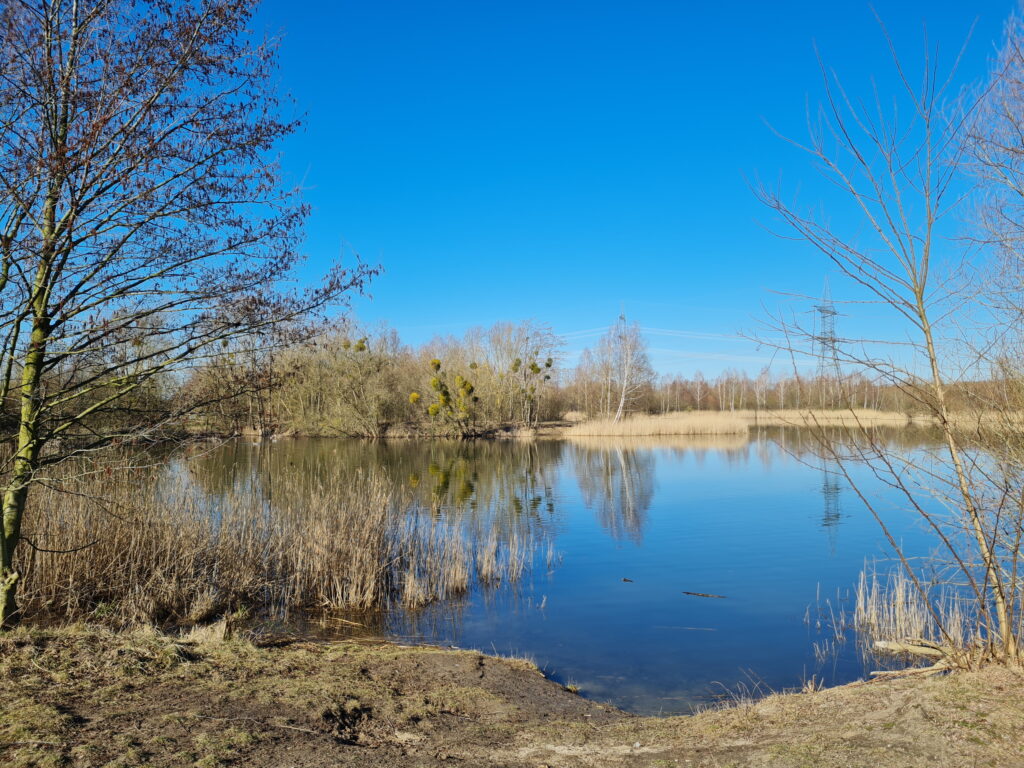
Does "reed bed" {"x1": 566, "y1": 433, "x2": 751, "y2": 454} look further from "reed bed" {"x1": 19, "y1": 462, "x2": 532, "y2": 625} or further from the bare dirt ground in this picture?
the bare dirt ground

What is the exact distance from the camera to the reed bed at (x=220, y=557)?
25.8 ft

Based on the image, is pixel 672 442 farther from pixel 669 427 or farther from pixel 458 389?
pixel 458 389

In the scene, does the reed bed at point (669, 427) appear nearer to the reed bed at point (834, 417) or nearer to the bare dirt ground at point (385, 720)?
the reed bed at point (834, 417)

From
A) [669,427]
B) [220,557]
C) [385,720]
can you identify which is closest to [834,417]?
[385,720]

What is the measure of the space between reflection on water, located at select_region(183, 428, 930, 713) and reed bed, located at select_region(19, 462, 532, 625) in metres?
0.60

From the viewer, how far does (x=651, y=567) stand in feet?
40.0

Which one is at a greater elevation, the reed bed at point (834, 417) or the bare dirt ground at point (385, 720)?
Result: the reed bed at point (834, 417)

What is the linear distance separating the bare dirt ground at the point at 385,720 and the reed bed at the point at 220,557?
2367mm

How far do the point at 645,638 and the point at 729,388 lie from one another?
286 ft

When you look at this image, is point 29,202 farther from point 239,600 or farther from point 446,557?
point 446,557

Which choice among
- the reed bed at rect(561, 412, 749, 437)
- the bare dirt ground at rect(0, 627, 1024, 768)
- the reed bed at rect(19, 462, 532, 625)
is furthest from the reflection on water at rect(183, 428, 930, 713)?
the reed bed at rect(561, 412, 749, 437)

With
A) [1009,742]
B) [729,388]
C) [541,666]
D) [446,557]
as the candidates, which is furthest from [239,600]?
[729,388]

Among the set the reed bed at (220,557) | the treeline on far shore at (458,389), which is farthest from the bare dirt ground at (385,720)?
the treeline on far shore at (458,389)

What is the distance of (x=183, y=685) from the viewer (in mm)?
4668
